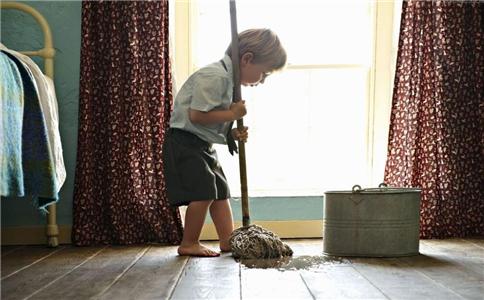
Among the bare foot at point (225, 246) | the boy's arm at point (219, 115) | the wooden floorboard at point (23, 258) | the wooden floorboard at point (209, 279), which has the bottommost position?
the wooden floorboard at point (23, 258)

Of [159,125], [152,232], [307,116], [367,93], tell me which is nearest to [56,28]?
[159,125]

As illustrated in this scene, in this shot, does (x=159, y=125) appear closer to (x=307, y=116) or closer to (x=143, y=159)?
(x=143, y=159)

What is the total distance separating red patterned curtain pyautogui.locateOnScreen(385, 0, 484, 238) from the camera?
2555 mm

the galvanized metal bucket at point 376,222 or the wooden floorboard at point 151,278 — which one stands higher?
the galvanized metal bucket at point 376,222

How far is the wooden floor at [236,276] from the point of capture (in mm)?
1490

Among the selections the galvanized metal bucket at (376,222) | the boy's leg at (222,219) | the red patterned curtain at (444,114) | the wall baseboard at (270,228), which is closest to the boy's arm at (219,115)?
the boy's leg at (222,219)

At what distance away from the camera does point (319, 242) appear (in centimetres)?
252

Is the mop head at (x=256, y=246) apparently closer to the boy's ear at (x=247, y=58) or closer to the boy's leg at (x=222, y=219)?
the boy's leg at (x=222, y=219)

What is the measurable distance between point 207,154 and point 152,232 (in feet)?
1.71

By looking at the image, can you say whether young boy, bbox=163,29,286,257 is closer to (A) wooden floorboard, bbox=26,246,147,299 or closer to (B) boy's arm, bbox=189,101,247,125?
(B) boy's arm, bbox=189,101,247,125

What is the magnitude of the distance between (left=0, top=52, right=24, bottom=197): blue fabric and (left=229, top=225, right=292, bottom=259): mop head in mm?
783

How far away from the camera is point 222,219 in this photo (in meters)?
2.28

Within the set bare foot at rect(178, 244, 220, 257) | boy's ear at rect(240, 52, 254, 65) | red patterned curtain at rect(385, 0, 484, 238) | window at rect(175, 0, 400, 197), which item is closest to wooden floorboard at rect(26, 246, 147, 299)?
bare foot at rect(178, 244, 220, 257)

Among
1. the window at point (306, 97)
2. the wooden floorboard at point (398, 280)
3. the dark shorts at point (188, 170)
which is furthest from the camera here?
the window at point (306, 97)
